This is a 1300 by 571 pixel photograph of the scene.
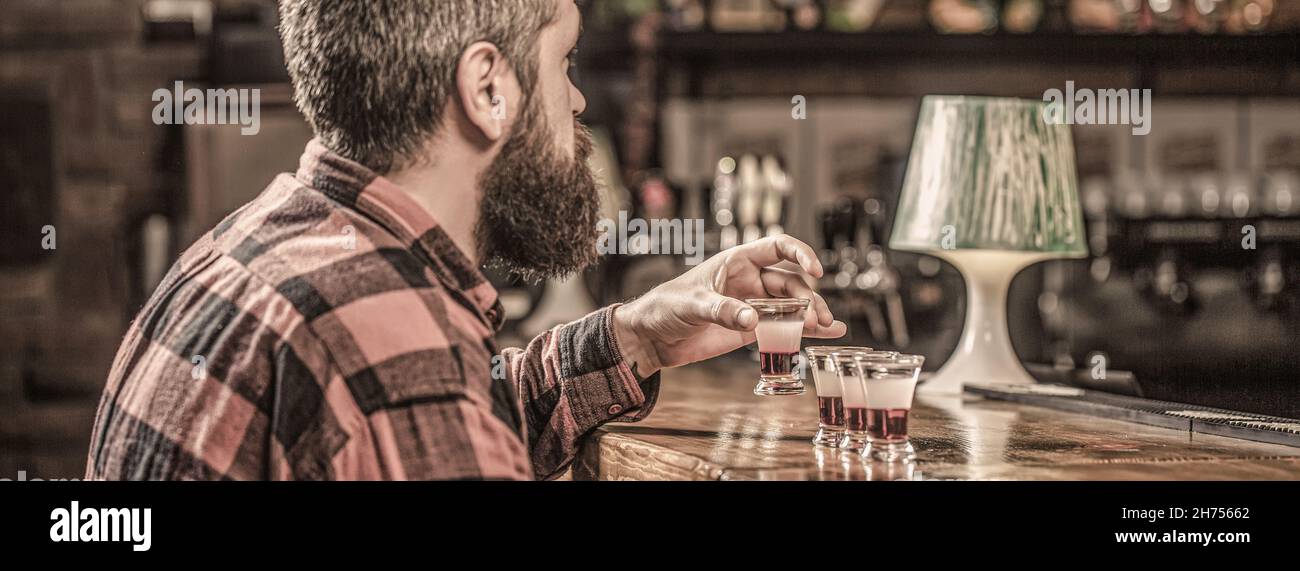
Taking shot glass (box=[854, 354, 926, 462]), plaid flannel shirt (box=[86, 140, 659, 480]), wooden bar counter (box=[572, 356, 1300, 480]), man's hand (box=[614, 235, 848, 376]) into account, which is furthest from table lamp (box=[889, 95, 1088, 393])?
plaid flannel shirt (box=[86, 140, 659, 480])

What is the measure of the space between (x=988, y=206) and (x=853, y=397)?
92 cm

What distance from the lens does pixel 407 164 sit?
1224 millimetres

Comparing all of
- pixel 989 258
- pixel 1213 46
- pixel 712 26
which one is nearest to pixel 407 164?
pixel 989 258

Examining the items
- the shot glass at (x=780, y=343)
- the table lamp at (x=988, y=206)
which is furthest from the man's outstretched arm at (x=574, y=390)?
the table lamp at (x=988, y=206)

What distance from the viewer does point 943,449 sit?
140 centimetres

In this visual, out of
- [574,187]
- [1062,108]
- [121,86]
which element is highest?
[121,86]

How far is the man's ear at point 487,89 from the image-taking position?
1225mm

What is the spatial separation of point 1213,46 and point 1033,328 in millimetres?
1265

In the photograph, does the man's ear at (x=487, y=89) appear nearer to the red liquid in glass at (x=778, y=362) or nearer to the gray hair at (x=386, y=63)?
the gray hair at (x=386, y=63)

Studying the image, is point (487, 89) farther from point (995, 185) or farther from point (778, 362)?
point (995, 185)

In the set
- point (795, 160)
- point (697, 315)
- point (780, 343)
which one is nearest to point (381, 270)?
point (697, 315)

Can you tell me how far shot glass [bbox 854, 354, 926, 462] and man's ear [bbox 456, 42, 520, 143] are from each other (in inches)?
18.2
